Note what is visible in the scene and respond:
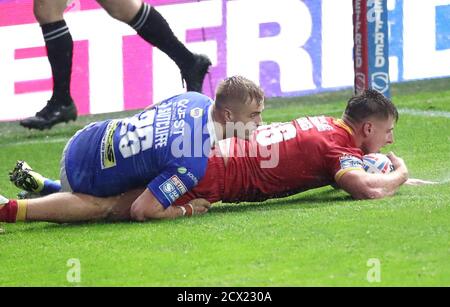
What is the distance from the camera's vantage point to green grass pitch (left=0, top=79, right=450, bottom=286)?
5.65 metres

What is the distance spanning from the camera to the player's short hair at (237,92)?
7.17 m

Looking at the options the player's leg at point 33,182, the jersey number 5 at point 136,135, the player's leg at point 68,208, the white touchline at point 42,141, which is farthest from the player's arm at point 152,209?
the white touchline at point 42,141

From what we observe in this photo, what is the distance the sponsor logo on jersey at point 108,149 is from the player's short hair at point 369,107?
4.24 ft

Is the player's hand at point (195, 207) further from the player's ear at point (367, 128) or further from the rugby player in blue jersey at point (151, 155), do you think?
the player's ear at point (367, 128)

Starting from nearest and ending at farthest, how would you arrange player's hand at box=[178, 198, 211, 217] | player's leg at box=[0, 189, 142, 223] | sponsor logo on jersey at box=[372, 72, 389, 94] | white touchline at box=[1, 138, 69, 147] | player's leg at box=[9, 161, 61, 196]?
player's leg at box=[0, 189, 142, 223]
player's hand at box=[178, 198, 211, 217]
player's leg at box=[9, 161, 61, 196]
sponsor logo on jersey at box=[372, 72, 389, 94]
white touchline at box=[1, 138, 69, 147]

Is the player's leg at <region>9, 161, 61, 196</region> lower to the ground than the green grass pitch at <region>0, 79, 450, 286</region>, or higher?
higher

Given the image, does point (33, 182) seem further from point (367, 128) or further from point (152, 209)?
point (367, 128)

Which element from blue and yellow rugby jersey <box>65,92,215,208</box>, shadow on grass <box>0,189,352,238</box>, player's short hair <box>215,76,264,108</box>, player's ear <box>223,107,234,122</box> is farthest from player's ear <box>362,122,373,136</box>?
blue and yellow rugby jersey <box>65,92,215,208</box>

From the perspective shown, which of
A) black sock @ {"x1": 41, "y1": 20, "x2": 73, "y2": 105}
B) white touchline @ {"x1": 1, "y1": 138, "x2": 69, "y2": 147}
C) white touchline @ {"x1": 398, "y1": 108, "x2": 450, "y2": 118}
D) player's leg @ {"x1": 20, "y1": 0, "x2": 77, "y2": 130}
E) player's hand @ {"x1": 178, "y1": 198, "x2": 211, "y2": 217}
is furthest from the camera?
white touchline @ {"x1": 1, "y1": 138, "x2": 69, "y2": 147}

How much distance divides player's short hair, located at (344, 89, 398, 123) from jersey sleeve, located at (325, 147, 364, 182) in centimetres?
21

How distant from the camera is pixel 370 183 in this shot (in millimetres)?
7160

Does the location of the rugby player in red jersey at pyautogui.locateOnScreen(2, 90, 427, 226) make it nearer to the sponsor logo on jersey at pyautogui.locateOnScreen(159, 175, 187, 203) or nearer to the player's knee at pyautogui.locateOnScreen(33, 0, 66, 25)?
the sponsor logo on jersey at pyautogui.locateOnScreen(159, 175, 187, 203)

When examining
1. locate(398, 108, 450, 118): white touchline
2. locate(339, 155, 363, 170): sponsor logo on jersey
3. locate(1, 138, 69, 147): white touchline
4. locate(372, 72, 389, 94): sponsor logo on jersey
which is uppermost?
locate(372, 72, 389, 94): sponsor logo on jersey
